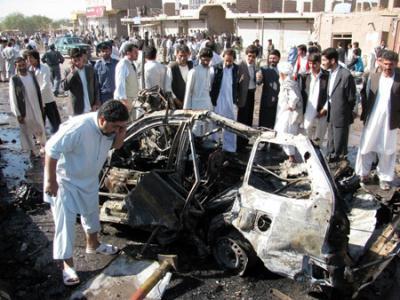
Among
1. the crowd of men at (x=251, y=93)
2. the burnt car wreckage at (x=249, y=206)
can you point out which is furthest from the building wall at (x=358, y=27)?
the burnt car wreckage at (x=249, y=206)

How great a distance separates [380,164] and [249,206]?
3.71 m

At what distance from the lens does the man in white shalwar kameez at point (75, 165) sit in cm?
380

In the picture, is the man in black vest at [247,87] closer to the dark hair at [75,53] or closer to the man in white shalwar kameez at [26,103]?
the dark hair at [75,53]

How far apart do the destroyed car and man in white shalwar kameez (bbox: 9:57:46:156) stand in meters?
3.02

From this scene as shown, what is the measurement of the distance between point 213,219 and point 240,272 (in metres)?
0.62

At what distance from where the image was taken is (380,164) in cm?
659

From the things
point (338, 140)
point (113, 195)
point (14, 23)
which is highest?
point (14, 23)

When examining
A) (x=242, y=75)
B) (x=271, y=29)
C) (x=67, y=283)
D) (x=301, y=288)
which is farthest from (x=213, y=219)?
(x=271, y=29)

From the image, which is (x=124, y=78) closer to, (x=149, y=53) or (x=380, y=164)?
(x=149, y=53)

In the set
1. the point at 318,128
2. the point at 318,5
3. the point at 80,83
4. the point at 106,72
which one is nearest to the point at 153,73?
the point at 106,72

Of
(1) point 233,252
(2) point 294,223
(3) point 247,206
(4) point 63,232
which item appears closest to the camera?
(2) point 294,223

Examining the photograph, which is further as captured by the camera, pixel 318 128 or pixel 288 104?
pixel 318 128

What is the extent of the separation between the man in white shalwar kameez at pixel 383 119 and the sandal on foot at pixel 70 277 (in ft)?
16.1

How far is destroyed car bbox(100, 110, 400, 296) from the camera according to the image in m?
3.48
